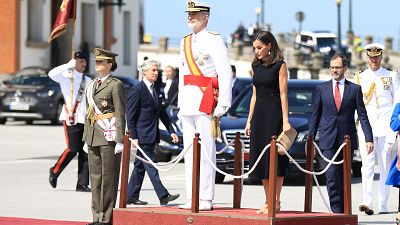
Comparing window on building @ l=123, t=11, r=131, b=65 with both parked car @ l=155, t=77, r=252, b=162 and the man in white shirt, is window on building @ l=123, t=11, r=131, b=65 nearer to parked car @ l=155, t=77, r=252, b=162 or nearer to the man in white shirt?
parked car @ l=155, t=77, r=252, b=162

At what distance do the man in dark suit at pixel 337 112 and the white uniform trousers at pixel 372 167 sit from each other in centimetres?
121

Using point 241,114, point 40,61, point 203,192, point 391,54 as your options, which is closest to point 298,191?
point 241,114

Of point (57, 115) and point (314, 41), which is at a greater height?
point (314, 41)

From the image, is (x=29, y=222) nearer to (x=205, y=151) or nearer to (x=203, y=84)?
(x=205, y=151)

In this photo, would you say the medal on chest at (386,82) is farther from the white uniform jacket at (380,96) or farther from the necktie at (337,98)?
the necktie at (337,98)

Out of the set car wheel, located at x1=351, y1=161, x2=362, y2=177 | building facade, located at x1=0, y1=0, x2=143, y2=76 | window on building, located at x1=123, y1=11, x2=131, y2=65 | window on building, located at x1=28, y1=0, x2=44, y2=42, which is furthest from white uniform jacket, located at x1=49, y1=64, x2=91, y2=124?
window on building, located at x1=123, y1=11, x2=131, y2=65

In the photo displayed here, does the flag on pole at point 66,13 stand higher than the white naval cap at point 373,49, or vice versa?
the flag on pole at point 66,13

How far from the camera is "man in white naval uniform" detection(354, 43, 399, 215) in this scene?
16344mm

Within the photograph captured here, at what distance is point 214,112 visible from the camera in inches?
519

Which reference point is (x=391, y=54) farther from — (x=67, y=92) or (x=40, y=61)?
(x=67, y=92)

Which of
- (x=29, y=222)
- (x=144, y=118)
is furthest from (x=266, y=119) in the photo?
(x=144, y=118)

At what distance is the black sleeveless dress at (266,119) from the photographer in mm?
12938

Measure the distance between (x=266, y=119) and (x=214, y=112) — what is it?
1.69 ft

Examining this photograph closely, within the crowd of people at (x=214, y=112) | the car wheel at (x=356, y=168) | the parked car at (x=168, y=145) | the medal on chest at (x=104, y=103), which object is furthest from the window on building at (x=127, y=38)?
the medal on chest at (x=104, y=103)
